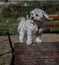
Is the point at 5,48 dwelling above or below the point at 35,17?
below

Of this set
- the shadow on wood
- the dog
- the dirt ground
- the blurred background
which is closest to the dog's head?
the dog

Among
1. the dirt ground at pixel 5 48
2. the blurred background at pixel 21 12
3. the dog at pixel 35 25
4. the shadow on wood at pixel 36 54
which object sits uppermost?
the dog at pixel 35 25

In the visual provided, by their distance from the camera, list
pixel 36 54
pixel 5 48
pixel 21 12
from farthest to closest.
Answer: pixel 21 12
pixel 5 48
pixel 36 54

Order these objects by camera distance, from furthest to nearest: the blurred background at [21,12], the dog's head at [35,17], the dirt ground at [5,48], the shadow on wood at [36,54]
A: 1. the blurred background at [21,12]
2. the dirt ground at [5,48]
3. the dog's head at [35,17]
4. the shadow on wood at [36,54]

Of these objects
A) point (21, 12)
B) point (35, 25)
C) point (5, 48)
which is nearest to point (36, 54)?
point (35, 25)

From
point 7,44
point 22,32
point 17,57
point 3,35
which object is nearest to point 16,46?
point 17,57

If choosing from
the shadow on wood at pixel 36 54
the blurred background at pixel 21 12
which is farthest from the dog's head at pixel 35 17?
the blurred background at pixel 21 12

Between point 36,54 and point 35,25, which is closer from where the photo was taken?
point 36,54

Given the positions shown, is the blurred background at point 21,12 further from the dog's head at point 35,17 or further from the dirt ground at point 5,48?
the dog's head at point 35,17

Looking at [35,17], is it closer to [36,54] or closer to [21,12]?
[36,54]

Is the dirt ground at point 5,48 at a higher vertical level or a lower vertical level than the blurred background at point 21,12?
higher

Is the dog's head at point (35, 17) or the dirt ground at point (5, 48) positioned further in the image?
the dirt ground at point (5, 48)

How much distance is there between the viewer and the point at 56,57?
3600 mm

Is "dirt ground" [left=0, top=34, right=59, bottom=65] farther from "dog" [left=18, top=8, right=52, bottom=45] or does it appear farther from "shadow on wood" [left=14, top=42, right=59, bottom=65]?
"shadow on wood" [left=14, top=42, right=59, bottom=65]
